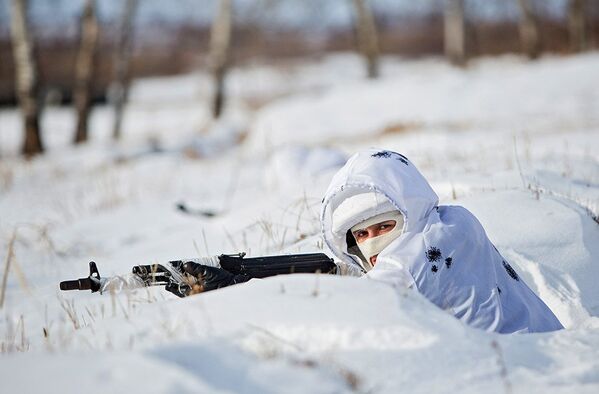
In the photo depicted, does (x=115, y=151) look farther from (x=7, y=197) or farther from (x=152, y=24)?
(x=152, y=24)

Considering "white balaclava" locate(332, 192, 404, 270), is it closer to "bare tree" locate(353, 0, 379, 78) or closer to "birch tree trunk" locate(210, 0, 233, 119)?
"birch tree trunk" locate(210, 0, 233, 119)

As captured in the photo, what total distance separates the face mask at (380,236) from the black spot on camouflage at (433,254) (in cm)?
22

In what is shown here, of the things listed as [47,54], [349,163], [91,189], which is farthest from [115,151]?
[47,54]

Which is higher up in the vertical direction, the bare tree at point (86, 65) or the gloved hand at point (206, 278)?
the bare tree at point (86, 65)

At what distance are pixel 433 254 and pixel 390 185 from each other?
35cm

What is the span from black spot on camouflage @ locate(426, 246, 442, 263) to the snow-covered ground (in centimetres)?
47

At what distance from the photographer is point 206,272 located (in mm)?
2775

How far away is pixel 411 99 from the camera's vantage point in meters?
13.7

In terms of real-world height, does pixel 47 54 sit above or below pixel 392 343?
above

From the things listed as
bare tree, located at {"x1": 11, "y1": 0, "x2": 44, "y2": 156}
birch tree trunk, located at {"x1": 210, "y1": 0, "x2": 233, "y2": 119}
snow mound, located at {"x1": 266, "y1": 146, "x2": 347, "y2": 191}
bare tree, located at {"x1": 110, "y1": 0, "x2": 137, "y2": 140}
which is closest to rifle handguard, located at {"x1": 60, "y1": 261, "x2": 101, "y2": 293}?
snow mound, located at {"x1": 266, "y1": 146, "x2": 347, "y2": 191}

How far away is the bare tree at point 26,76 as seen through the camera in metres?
11.7

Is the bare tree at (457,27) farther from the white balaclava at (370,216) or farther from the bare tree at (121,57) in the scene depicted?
the white balaclava at (370,216)

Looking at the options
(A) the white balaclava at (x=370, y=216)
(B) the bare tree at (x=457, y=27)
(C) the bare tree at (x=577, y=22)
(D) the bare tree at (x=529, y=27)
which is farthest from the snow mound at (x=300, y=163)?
(C) the bare tree at (x=577, y=22)

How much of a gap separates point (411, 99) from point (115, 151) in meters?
5.93
